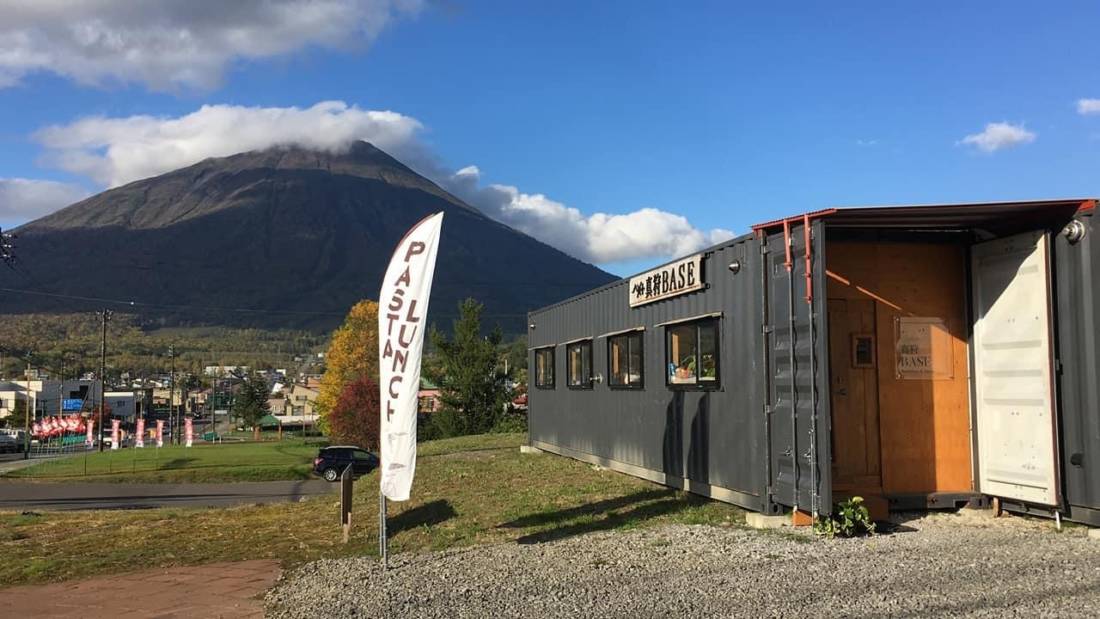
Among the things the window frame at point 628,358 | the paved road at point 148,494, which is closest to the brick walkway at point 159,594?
the window frame at point 628,358

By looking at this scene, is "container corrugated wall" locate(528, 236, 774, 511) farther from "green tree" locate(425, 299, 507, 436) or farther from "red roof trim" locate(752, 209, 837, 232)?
"green tree" locate(425, 299, 507, 436)

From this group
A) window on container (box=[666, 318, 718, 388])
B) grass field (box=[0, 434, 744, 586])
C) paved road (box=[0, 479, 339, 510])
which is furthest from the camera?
paved road (box=[0, 479, 339, 510])

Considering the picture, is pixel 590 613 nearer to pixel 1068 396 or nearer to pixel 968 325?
pixel 1068 396

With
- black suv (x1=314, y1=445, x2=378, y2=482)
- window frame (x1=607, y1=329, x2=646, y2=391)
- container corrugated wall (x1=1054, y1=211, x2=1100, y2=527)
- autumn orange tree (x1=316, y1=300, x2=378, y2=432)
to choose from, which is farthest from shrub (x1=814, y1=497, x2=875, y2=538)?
autumn orange tree (x1=316, y1=300, x2=378, y2=432)

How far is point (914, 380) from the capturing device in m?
9.08

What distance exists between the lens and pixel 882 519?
833cm

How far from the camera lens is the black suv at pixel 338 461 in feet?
116

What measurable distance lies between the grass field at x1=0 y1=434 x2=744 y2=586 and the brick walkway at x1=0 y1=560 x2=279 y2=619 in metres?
0.46

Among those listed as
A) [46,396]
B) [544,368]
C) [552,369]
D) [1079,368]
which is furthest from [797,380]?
[46,396]

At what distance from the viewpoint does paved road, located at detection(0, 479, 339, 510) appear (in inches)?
1054

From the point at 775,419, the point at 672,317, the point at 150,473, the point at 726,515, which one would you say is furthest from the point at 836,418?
the point at 150,473

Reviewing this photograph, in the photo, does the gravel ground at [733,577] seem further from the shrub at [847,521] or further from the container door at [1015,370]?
the container door at [1015,370]

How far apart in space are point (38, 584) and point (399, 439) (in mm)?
3898

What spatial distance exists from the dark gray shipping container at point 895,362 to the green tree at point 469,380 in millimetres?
31945
